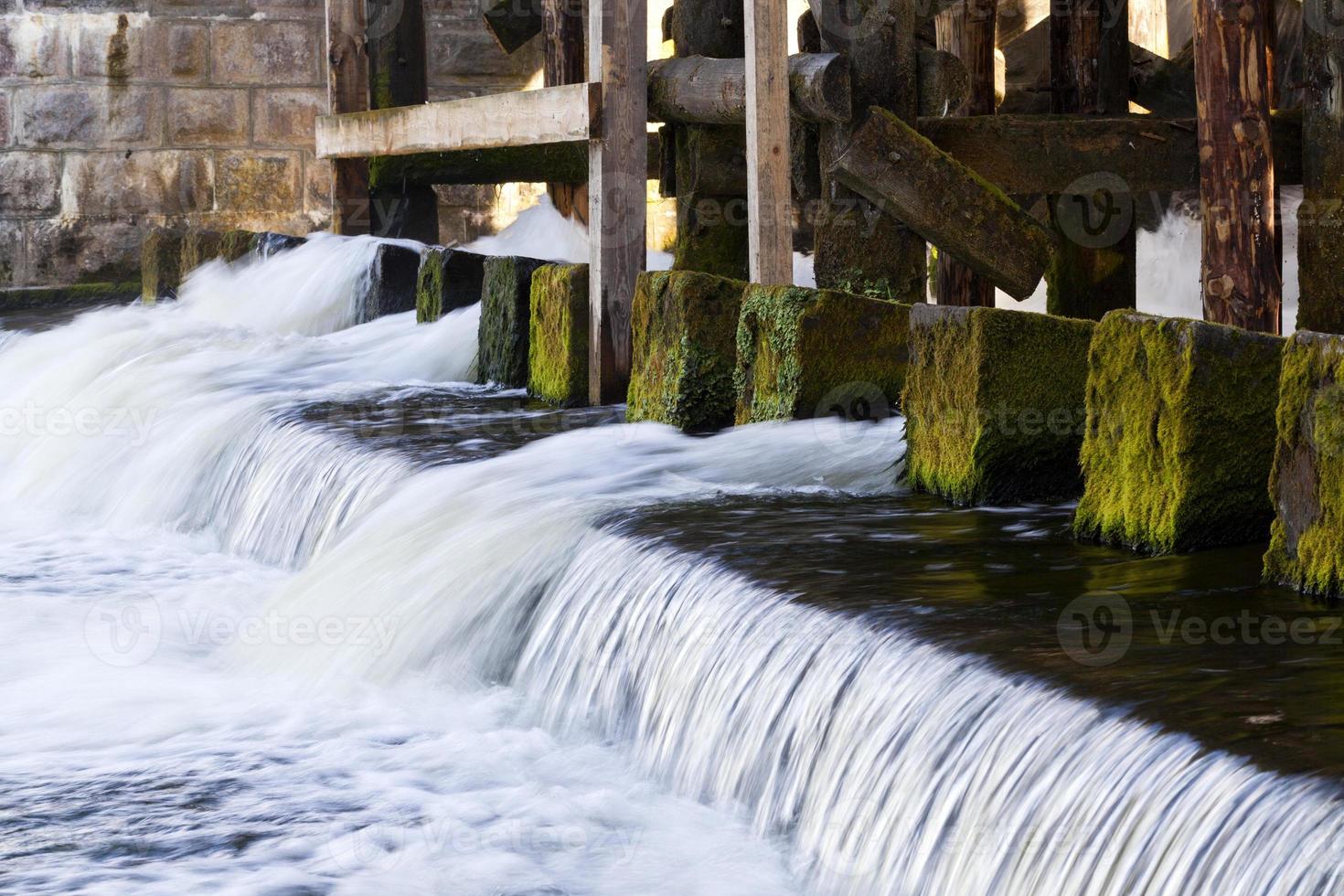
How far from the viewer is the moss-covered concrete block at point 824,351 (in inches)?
203

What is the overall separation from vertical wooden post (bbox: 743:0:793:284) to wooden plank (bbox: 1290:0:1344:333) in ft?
5.63

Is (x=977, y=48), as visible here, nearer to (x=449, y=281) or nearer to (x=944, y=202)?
(x=449, y=281)

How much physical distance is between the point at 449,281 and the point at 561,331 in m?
1.43

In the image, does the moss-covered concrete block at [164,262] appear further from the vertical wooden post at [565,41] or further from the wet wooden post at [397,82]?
the vertical wooden post at [565,41]

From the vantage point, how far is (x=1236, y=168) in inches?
233

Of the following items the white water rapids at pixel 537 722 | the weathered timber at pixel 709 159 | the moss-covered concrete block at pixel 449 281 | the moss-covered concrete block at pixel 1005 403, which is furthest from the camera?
the moss-covered concrete block at pixel 449 281

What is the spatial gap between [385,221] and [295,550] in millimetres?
4749

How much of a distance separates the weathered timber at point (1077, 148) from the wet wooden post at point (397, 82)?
4.47 m

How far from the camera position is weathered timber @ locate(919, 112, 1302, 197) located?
243 inches

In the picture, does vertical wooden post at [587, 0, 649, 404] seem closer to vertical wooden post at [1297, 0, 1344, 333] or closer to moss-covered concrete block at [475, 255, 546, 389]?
A: moss-covered concrete block at [475, 255, 546, 389]

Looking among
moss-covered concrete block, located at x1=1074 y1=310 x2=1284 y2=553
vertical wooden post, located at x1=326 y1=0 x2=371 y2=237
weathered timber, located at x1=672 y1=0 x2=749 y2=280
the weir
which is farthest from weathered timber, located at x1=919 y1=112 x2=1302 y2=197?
vertical wooden post, located at x1=326 y1=0 x2=371 y2=237

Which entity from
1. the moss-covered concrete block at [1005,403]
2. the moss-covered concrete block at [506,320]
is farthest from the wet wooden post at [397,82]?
the moss-covered concrete block at [1005,403]

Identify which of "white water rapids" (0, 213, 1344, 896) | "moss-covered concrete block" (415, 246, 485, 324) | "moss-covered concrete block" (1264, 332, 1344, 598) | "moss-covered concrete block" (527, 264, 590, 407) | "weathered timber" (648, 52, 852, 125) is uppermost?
"weathered timber" (648, 52, 852, 125)

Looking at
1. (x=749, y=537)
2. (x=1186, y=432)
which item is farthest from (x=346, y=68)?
(x=1186, y=432)
